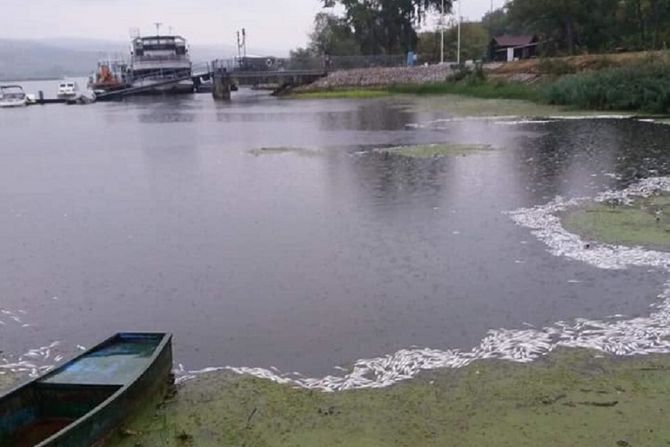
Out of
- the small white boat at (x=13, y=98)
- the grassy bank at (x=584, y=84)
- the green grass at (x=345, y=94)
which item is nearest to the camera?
the grassy bank at (x=584, y=84)

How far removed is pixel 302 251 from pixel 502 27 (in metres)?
103

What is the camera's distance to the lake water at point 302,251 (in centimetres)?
816

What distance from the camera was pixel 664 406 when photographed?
604cm

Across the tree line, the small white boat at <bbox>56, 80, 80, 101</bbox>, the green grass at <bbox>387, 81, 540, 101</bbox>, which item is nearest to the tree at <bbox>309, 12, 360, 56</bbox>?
the tree line

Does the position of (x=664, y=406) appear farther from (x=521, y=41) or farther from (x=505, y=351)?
(x=521, y=41)

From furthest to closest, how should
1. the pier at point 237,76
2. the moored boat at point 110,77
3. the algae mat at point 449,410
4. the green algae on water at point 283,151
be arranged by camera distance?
the moored boat at point 110,77, the pier at point 237,76, the green algae on water at point 283,151, the algae mat at point 449,410

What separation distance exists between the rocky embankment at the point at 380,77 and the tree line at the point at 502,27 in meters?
8.82

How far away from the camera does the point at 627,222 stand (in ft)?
39.4

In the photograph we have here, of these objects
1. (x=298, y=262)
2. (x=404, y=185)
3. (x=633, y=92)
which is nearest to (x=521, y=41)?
(x=633, y=92)

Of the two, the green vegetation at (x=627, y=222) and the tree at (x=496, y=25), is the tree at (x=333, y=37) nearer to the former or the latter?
the tree at (x=496, y=25)

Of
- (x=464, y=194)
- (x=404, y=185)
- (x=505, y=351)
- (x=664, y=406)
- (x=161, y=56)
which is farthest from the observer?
(x=161, y=56)

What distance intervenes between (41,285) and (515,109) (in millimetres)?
31479

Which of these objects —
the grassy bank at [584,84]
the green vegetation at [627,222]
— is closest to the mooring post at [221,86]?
the grassy bank at [584,84]

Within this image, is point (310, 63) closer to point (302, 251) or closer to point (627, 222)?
point (627, 222)
